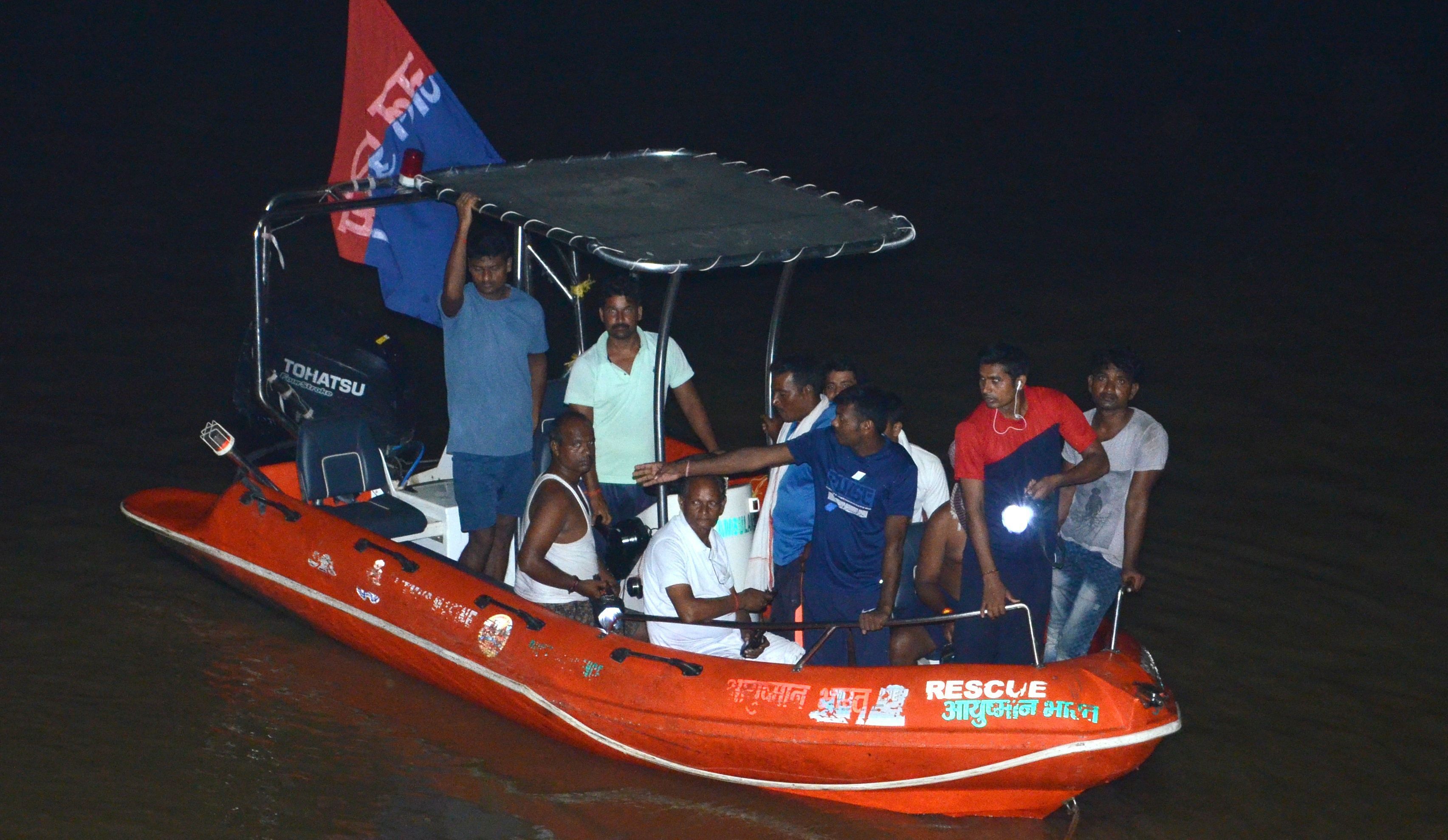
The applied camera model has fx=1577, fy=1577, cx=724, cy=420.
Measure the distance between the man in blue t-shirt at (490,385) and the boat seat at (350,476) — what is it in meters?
0.58

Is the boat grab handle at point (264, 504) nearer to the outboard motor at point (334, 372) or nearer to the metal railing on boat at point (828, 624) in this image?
the outboard motor at point (334, 372)

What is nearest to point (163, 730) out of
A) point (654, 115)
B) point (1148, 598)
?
point (1148, 598)

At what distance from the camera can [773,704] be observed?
190 inches

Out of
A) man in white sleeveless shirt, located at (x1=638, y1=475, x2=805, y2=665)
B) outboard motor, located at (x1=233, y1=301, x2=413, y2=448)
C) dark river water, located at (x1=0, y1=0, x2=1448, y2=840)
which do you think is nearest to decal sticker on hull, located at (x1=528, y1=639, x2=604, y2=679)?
man in white sleeveless shirt, located at (x1=638, y1=475, x2=805, y2=665)

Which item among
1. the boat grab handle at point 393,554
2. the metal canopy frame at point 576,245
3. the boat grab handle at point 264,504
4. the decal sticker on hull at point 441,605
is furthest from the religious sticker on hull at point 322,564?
the metal canopy frame at point 576,245

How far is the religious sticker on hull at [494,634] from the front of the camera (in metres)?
5.35

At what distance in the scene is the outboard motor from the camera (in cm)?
699

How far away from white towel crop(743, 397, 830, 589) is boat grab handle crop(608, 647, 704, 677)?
40cm

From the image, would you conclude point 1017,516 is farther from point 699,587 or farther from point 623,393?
point 623,393

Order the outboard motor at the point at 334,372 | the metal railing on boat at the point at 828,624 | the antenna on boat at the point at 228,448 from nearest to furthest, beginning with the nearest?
the metal railing on boat at the point at 828,624 → the antenna on boat at the point at 228,448 → the outboard motor at the point at 334,372

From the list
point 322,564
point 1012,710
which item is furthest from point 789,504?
point 322,564

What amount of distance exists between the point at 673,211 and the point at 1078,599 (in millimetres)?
1852

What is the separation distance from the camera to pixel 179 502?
6980 millimetres

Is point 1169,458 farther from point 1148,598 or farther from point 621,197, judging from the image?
point 621,197
